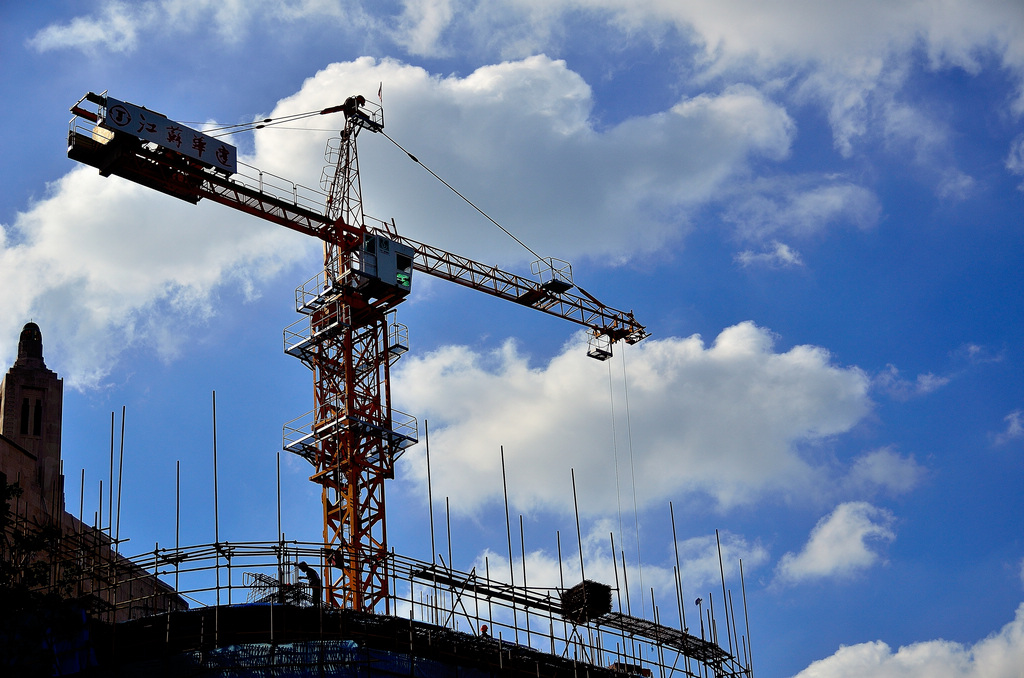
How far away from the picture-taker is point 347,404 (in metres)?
59.4

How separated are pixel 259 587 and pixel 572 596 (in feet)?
33.1

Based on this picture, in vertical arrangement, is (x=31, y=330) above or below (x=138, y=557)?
above

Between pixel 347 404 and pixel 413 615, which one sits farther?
pixel 347 404

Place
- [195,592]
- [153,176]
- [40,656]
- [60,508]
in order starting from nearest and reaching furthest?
[40,656] → [195,592] → [153,176] → [60,508]

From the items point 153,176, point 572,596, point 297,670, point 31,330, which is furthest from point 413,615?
point 31,330

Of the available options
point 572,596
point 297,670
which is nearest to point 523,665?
point 572,596

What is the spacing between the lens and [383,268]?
201 ft

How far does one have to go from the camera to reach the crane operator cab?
6091cm

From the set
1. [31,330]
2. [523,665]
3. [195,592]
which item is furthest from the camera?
[31,330]

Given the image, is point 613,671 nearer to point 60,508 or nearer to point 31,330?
point 60,508

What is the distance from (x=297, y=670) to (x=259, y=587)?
580 centimetres

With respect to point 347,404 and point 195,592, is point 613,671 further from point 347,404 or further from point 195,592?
point 347,404

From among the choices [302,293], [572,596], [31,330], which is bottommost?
[572,596]

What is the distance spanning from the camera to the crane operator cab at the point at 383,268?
60.9 metres
